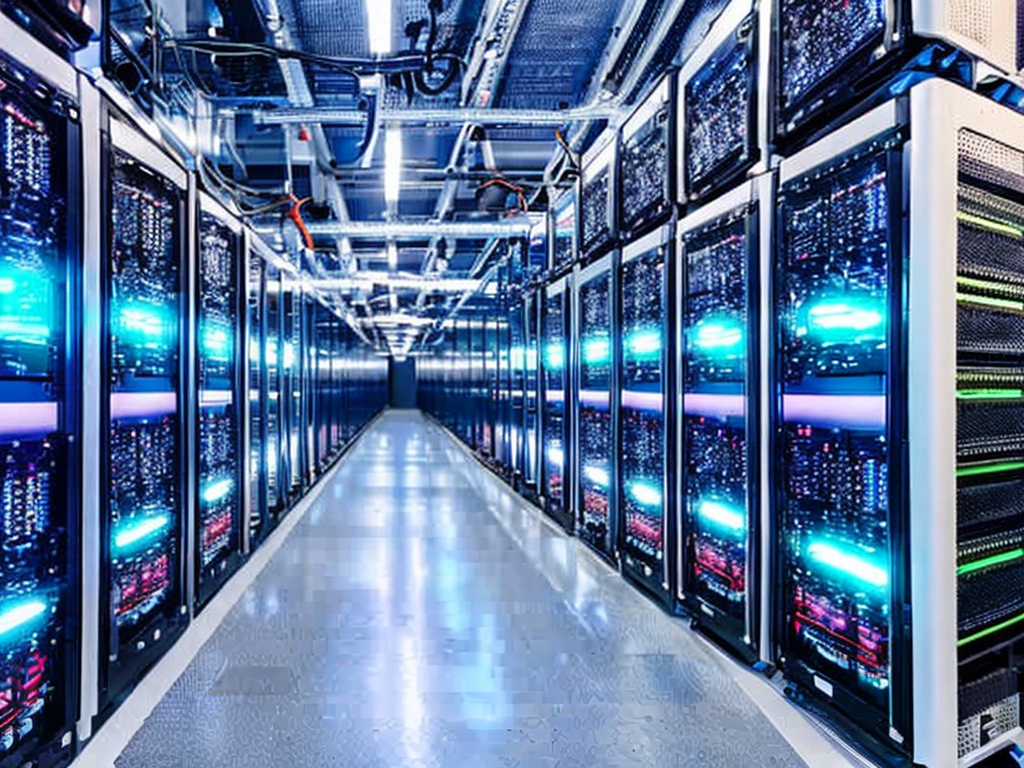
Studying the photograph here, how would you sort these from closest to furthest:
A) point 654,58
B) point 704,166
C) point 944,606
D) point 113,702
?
point 944,606, point 113,702, point 704,166, point 654,58

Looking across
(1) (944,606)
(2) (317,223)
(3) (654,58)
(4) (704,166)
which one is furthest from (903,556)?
(2) (317,223)

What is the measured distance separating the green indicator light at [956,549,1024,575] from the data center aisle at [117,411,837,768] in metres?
0.70

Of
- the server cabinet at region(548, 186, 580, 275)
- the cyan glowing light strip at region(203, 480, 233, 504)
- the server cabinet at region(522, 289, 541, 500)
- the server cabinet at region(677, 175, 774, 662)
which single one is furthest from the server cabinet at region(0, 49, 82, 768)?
the server cabinet at region(522, 289, 541, 500)

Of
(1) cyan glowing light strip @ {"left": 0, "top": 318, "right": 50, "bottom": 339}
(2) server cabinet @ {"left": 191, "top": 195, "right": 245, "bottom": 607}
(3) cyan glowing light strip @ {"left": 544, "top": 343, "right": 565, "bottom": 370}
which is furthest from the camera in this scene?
(3) cyan glowing light strip @ {"left": 544, "top": 343, "right": 565, "bottom": 370}

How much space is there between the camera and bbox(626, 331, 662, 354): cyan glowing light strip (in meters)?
3.23

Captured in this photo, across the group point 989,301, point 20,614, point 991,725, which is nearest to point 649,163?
point 989,301

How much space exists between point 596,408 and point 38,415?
2989mm

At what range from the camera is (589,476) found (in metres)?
4.27

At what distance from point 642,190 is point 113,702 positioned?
3.12 m

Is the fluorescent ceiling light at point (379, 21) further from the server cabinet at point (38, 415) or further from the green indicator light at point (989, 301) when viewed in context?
the green indicator light at point (989, 301)

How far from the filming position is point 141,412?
239 cm

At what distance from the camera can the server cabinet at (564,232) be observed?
4.65m

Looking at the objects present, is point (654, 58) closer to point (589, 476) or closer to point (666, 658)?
point (589, 476)

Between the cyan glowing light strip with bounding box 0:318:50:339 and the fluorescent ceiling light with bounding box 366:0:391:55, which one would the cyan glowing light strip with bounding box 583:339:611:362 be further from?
the cyan glowing light strip with bounding box 0:318:50:339
